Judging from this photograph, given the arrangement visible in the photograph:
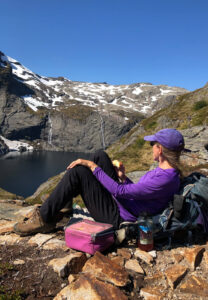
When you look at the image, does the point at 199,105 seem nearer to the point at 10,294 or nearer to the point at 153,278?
the point at 153,278

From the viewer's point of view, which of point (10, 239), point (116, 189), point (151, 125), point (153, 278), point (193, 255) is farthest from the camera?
point (151, 125)

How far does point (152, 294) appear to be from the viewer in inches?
138

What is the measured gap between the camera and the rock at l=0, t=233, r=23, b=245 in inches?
203

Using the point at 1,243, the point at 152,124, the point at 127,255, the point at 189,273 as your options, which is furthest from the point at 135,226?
the point at 152,124

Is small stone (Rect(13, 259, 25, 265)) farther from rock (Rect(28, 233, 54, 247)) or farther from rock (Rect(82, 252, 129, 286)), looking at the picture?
rock (Rect(82, 252, 129, 286))

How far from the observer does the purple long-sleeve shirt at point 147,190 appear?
14.8ft

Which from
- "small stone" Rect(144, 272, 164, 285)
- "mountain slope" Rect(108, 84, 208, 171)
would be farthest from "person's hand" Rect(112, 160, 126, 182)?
"mountain slope" Rect(108, 84, 208, 171)

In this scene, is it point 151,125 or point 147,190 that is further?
point 151,125

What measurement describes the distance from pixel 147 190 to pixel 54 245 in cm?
245

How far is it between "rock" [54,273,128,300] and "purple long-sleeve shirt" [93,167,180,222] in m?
1.70

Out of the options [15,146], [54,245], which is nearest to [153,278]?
[54,245]

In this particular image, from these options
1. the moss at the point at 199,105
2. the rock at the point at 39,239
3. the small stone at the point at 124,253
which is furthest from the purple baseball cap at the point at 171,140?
the moss at the point at 199,105

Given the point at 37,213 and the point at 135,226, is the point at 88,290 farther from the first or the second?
the point at 37,213

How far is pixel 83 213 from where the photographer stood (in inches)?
227
